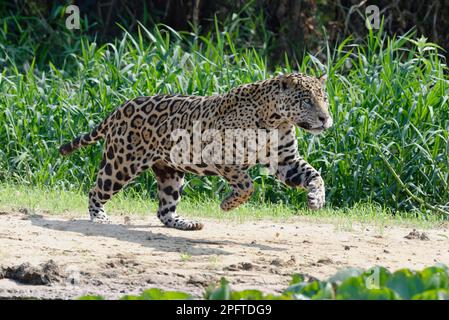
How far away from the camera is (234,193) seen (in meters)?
8.21

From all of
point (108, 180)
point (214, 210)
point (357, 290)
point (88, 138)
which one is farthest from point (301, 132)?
point (357, 290)

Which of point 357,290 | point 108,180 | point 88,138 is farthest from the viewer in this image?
point 88,138

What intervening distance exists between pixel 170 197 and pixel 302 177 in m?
1.17

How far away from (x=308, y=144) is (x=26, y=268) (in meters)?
4.05

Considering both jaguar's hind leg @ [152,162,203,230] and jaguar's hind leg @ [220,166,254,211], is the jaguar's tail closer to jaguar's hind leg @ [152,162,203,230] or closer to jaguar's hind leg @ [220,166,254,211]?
jaguar's hind leg @ [152,162,203,230]

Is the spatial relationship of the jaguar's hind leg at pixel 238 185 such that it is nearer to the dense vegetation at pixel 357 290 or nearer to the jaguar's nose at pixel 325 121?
the jaguar's nose at pixel 325 121

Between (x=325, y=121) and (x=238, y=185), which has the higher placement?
(x=325, y=121)

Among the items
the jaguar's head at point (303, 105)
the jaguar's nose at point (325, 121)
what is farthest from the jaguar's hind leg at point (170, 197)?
the jaguar's nose at point (325, 121)

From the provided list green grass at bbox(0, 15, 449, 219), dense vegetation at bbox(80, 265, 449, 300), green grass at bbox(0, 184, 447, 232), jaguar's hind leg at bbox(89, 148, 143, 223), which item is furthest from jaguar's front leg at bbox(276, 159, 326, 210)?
dense vegetation at bbox(80, 265, 449, 300)

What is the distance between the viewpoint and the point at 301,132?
1055 cm

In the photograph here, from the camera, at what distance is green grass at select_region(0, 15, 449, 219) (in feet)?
33.4

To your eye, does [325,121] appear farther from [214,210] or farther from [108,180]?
[108,180]

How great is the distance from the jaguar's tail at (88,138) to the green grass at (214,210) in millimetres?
492
